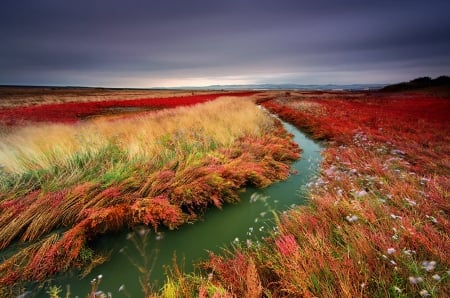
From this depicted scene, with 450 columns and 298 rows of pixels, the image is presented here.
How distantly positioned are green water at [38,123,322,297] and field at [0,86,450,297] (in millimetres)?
259

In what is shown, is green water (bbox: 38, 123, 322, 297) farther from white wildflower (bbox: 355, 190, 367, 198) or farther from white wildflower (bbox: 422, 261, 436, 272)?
white wildflower (bbox: 422, 261, 436, 272)

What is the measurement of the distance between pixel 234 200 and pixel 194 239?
5.74 feet

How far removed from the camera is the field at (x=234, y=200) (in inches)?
105

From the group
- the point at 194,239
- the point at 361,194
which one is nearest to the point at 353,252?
the point at 361,194

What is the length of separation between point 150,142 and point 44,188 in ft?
11.7

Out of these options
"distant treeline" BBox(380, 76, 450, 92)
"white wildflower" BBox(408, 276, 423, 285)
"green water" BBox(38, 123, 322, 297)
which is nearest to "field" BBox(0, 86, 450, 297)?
"white wildflower" BBox(408, 276, 423, 285)

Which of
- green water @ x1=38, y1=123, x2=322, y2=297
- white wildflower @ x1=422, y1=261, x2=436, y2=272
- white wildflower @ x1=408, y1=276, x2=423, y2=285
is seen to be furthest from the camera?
green water @ x1=38, y1=123, x2=322, y2=297

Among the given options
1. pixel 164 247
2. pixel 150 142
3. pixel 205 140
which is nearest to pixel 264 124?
pixel 205 140

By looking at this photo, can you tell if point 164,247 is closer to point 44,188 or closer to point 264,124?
point 44,188

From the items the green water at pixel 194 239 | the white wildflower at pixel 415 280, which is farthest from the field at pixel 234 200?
the green water at pixel 194 239

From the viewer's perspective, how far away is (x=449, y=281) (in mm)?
2227

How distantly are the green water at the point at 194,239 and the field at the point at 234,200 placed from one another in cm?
26

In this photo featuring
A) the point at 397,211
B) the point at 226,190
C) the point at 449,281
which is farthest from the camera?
the point at 226,190

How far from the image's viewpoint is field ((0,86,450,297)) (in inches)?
105
